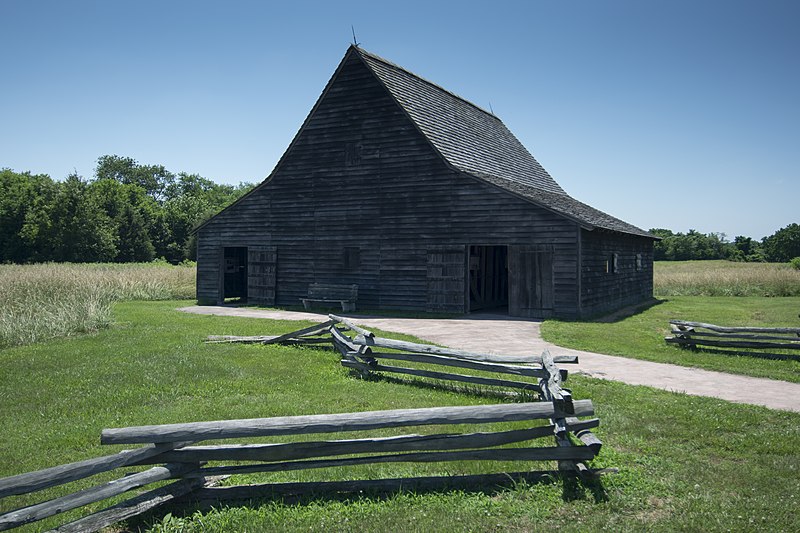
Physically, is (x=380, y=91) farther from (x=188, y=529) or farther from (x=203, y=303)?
(x=188, y=529)

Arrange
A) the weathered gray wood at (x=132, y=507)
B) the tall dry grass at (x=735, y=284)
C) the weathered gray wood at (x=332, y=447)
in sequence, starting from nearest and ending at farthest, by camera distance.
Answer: the weathered gray wood at (x=132, y=507) → the weathered gray wood at (x=332, y=447) → the tall dry grass at (x=735, y=284)

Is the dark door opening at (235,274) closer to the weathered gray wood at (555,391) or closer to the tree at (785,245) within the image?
the weathered gray wood at (555,391)

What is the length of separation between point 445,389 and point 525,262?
12.0 metres

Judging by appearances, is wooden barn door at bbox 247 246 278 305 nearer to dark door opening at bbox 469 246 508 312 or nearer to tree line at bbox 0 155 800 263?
dark door opening at bbox 469 246 508 312

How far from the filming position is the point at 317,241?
24.9 metres

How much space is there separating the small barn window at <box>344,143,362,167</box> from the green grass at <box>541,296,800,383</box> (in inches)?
406

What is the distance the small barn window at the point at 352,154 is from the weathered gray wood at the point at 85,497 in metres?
19.6

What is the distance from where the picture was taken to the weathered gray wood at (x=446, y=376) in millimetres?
8930

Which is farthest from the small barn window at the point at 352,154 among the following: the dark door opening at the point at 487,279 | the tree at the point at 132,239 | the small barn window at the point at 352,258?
the tree at the point at 132,239

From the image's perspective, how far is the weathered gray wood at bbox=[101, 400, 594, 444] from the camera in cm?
511

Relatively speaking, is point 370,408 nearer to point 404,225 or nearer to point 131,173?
point 404,225

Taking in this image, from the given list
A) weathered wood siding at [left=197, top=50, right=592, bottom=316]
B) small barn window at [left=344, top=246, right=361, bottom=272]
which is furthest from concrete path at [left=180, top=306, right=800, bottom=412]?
small barn window at [left=344, top=246, right=361, bottom=272]

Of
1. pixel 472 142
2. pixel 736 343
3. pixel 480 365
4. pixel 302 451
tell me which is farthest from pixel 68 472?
pixel 472 142

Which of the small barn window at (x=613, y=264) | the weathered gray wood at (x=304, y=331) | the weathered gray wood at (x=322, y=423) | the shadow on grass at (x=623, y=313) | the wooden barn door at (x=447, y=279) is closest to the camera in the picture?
the weathered gray wood at (x=322, y=423)
